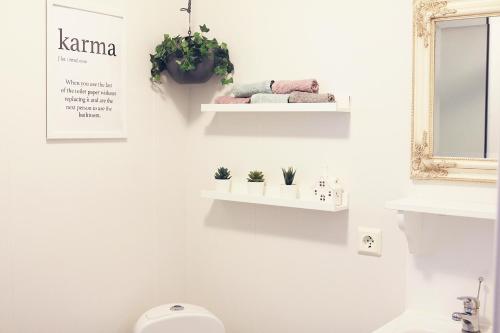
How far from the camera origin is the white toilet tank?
220 centimetres

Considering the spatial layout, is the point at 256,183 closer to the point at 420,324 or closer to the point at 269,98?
the point at 269,98

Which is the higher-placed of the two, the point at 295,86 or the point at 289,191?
the point at 295,86

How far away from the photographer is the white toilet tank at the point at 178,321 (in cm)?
220

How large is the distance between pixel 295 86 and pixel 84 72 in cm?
80

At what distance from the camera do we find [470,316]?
172 cm

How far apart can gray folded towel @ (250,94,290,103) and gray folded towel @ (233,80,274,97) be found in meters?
0.03

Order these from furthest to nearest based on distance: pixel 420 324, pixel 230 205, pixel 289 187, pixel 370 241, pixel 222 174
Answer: pixel 230 205 → pixel 222 174 → pixel 289 187 → pixel 370 241 → pixel 420 324

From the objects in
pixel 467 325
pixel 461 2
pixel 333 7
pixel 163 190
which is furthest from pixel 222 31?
pixel 467 325

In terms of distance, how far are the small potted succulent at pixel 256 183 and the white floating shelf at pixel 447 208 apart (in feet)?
1.98

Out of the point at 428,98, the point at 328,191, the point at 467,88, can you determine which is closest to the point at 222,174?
the point at 328,191

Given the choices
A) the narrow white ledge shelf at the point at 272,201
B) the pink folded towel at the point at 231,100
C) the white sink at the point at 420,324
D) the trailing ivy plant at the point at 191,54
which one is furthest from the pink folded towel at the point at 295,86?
the white sink at the point at 420,324

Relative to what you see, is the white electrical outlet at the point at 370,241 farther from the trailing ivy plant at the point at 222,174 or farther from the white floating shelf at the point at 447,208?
the trailing ivy plant at the point at 222,174

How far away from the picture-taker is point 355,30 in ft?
6.79

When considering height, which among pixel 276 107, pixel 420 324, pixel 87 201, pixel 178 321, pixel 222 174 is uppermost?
pixel 276 107
